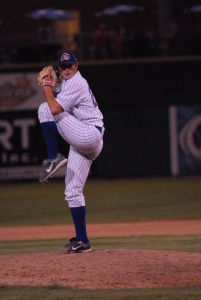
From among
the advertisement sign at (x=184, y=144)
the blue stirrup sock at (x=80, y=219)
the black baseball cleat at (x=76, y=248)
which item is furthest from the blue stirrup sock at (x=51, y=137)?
the advertisement sign at (x=184, y=144)

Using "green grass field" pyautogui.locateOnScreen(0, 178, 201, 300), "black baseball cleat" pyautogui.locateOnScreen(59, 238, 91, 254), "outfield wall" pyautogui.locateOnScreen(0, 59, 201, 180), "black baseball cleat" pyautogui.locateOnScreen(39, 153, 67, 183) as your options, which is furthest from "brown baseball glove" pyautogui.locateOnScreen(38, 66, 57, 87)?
"outfield wall" pyautogui.locateOnScreen(0, 59, 201, 180)

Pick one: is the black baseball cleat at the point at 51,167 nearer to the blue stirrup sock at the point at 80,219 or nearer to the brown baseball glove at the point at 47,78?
the blue stirrup sock at the point at 80,219

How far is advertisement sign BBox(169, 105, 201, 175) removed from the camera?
20.2 m

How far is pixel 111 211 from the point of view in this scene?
15094 millimetres

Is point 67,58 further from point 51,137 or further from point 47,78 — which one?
point 51,137

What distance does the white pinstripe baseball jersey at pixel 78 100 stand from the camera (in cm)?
739

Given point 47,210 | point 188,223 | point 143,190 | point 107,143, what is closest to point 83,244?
point 188,223

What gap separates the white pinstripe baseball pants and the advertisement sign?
1264 cm

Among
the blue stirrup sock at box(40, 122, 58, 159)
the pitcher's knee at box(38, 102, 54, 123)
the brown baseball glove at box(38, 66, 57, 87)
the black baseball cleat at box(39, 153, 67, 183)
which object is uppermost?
the brown baseball glove at box(38, 66, 57, 87)

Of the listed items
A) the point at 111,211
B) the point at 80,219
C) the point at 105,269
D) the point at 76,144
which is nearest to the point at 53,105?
the point at 76,144

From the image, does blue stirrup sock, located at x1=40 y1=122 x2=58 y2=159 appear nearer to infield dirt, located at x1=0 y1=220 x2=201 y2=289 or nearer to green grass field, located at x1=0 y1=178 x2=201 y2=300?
infield dirt, located at x1=0 y1=220 x2=201 y2=289

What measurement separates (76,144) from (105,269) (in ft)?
4.08

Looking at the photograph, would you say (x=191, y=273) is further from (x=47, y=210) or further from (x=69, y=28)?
(x=69, y=28)

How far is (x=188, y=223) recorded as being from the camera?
1297cm
